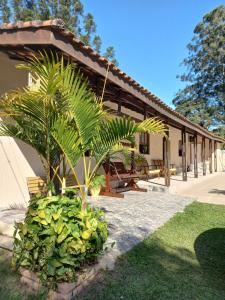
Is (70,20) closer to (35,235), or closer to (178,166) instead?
(178,166)

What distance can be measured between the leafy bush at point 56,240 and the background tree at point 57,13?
75.2 feet

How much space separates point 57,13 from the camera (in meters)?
24.6

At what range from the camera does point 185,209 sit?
666cm

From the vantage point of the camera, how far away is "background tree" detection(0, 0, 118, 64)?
76.9ft

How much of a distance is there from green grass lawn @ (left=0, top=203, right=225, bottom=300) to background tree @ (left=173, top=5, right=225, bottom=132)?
2857 centimetres

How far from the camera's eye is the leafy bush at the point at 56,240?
263 cm

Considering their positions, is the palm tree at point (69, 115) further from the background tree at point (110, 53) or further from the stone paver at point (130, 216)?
the background tree at point (110, 53)

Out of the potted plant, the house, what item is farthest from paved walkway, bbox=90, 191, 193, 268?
the house

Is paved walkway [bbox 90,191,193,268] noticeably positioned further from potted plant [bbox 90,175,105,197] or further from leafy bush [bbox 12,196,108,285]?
leafy bush [bbox 12,196,108,285]

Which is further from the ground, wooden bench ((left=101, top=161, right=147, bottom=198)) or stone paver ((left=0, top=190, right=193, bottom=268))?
wooden bench ((left=101, top=161, right=147, bottom=198))

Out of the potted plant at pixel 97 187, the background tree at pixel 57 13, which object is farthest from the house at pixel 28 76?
the background tree at pixel 57 13

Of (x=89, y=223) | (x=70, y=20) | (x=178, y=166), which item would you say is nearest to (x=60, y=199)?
(x=89, y=223)

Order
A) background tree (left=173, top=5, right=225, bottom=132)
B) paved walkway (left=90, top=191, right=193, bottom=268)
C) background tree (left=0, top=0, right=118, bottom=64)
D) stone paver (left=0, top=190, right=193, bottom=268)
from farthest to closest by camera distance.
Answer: background tree (left=173, top=5, right=225, bottom=132)
background tree (left=0, top=0, right=118, bottom=64)
paved walkway (left=90, top=191, right=193, bottom=268)
stone paver (left=0, top=190, right=193, bottom=268)

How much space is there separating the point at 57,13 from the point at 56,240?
25915 millimetres
